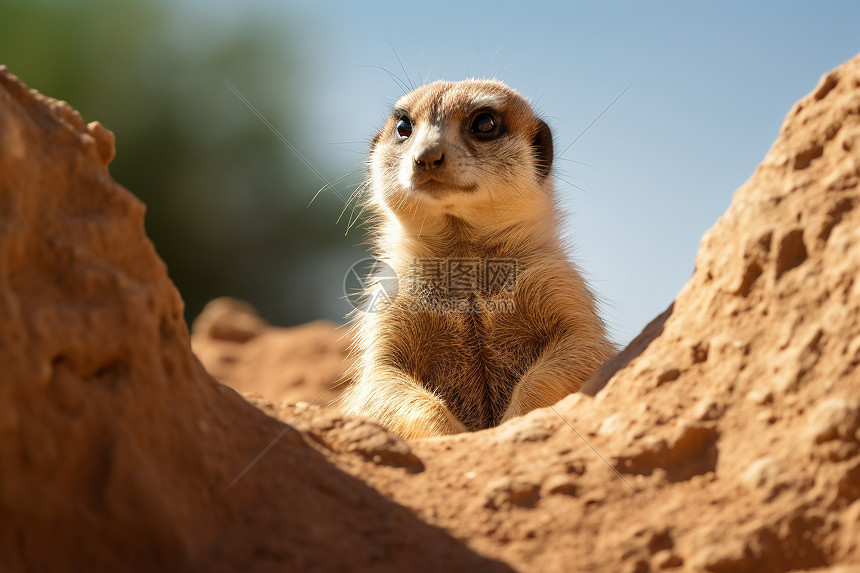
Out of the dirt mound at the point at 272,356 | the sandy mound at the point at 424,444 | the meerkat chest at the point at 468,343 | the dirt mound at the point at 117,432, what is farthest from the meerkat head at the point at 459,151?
the dirt mound at the point at 117,432

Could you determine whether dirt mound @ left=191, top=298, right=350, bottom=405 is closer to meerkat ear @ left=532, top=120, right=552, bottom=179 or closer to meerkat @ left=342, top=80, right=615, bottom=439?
meerkat @ left=342, top=80, right=615, bottom=439

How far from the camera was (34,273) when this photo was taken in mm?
1607

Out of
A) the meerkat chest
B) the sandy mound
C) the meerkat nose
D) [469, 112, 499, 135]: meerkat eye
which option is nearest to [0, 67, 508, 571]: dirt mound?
the sandy mound

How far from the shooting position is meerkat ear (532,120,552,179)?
192 inches

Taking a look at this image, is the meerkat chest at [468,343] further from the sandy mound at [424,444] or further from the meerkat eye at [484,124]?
the sandy mound at [424,444]

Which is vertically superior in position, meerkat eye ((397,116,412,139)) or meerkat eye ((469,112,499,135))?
meerkat eye ((469,112,499,135))

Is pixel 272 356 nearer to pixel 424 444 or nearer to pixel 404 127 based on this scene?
pixel 404 127

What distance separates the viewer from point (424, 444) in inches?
87.0

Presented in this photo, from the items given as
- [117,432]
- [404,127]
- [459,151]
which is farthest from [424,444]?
[404,127]

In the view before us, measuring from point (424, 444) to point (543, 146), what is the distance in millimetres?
3157

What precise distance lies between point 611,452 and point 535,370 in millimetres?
1772

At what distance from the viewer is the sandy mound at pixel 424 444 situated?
4.82 ft

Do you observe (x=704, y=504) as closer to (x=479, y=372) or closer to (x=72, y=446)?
(x=72, y=446)

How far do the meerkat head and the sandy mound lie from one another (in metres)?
2.09
